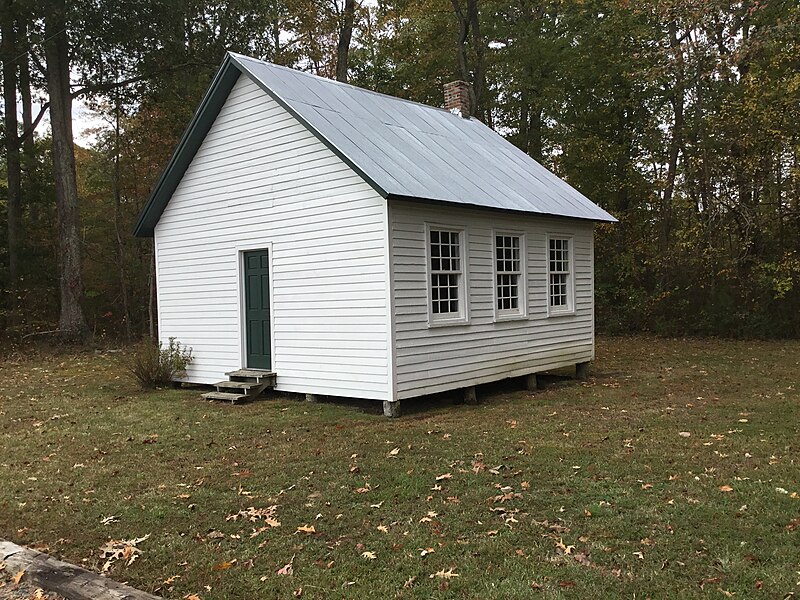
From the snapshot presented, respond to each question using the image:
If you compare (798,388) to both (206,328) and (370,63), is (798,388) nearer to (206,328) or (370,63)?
(206,328)

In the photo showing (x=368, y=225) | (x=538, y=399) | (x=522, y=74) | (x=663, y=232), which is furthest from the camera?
(x=522, y=74)

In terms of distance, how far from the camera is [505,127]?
94.0 ft

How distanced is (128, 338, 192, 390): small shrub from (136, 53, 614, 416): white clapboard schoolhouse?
20 cm

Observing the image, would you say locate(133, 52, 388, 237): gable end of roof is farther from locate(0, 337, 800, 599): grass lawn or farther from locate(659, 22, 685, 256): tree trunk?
locate(659, 22, 685, 256): tree trunk

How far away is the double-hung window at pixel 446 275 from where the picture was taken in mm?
10664

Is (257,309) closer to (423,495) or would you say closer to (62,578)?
(423,495)

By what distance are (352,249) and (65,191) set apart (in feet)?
45.3

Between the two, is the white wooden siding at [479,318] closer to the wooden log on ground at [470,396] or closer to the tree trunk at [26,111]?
the wooden log on ground at [470,396]

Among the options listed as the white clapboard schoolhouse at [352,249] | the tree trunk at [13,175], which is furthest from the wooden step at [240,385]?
the tree trunk at [13,175]

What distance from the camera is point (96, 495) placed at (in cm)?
641

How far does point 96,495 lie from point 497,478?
3758mm

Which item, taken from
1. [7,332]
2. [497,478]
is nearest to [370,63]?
[7,332]

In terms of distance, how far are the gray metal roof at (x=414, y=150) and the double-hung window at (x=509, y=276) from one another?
0.70 meters

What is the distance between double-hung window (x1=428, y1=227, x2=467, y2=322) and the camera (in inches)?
420
